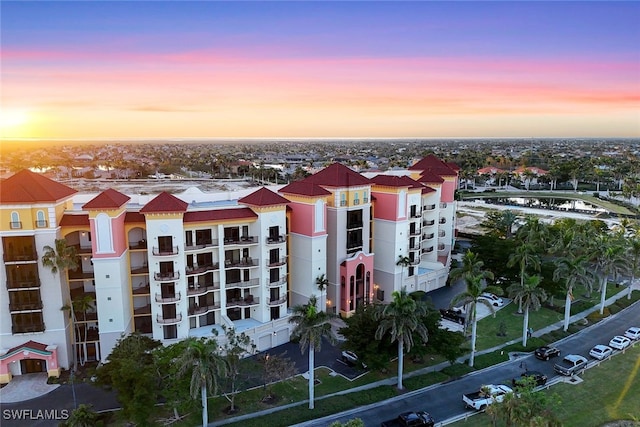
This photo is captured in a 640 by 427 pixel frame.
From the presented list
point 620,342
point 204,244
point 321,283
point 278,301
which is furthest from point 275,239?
point 620,342

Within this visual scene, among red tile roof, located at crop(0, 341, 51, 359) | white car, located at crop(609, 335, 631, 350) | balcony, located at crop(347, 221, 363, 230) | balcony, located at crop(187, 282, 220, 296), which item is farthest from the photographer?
balcony, located at crop(347, 221, 363, 230)

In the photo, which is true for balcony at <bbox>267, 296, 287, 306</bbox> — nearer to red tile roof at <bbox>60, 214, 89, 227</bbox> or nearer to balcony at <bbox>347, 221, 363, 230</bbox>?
balcony at <bbox>347, 221, 363, 230</bbox>

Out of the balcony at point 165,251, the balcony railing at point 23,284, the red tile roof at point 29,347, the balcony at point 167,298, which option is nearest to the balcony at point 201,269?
the balcony at point 167,298

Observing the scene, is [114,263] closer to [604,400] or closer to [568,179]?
[604,400]

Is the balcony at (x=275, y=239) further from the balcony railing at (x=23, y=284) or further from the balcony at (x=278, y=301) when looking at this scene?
the balcony railing at (x=23, y=284)

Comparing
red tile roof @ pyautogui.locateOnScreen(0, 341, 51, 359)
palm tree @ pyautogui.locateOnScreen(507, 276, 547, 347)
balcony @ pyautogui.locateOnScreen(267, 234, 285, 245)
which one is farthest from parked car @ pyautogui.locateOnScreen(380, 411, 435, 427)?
red tile roof @ pyautogui.locateOnScreen(0, 341, 51, 359)

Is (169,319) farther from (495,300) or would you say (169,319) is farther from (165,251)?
(495,300)

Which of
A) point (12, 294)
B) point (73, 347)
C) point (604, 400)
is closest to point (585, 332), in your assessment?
point (604, 400)
